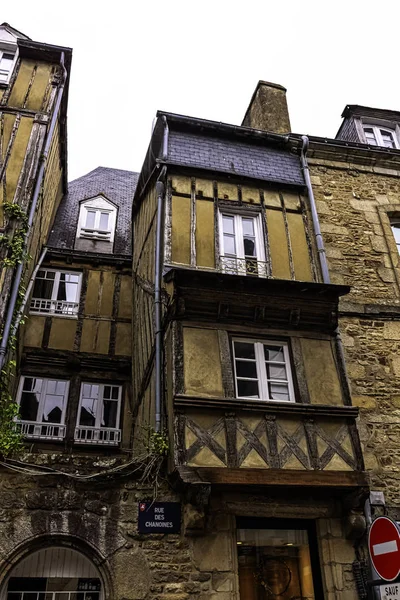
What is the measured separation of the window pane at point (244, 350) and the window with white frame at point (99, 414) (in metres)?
2.86

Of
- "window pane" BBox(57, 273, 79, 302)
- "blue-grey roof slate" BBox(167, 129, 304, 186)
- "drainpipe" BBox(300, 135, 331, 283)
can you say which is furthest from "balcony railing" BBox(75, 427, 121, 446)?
"blue-grey roof slate" BBox(167, 129, 304, 186)

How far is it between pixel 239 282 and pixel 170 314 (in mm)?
971

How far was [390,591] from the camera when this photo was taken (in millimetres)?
3740

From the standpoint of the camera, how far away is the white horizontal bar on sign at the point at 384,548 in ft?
12.7

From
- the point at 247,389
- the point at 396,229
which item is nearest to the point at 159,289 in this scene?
the point at 247,389

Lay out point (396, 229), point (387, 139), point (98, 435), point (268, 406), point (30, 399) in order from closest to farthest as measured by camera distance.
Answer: point (268, 406) → point (98, 435) → point (30, 399) → point (396, 229) → point (387, 139)

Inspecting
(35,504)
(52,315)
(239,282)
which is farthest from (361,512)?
(52,315)

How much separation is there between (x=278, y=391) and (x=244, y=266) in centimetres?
194

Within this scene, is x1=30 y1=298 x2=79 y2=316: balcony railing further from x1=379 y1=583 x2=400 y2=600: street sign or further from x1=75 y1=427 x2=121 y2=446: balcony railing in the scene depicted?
x1=379 y1=583 x2=400 y2=600: street sign

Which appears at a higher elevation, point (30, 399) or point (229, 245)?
point (229, 245)

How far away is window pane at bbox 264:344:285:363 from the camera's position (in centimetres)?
656

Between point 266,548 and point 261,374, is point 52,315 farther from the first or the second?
point 266,548

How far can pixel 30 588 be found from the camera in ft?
17.0

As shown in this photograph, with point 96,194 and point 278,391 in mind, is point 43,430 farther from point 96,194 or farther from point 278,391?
point 96,194
